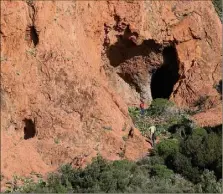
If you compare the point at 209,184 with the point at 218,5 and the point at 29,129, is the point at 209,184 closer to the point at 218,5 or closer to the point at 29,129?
the point at 29,129

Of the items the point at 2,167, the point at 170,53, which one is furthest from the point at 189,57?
the point at 2,167

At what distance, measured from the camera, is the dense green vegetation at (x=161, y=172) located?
14586 mm

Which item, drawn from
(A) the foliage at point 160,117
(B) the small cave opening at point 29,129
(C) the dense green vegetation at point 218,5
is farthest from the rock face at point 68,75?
(C) the dense green vegetation at point 218,5

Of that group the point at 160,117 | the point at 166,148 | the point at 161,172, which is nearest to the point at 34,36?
the point at 166,148

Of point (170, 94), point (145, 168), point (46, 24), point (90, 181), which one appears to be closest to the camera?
point (90, 181)

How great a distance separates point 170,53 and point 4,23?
9529mm

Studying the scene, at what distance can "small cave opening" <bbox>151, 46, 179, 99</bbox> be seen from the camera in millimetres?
24391

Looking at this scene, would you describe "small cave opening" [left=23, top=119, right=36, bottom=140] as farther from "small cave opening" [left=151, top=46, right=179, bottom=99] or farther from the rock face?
"small cave opening" [left=151, top=46, right=179, bottom=99]

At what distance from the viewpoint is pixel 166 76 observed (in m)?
25.9

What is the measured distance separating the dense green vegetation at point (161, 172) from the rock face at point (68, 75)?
3.36 feet

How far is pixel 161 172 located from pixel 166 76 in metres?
10.2

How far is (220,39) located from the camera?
2531cm

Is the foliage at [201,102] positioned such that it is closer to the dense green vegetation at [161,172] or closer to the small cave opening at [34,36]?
the dense green vegetation at [161,172]

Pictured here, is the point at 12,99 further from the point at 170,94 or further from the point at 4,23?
the point at 170,94
